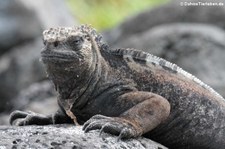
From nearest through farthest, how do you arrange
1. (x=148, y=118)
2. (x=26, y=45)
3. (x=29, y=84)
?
(x=148, y=118) < (x=29, y=84) < (x=26, y=45)

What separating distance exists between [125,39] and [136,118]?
9871mm

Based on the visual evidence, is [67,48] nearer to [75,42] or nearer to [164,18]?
[75,42]

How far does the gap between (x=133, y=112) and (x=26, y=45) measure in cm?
1183

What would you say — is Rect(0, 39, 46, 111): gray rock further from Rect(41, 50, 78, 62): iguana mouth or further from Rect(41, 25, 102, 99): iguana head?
Rect(41, 50, 78, 62): iguana mouth

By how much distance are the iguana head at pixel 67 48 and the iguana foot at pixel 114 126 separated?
635 millimetres

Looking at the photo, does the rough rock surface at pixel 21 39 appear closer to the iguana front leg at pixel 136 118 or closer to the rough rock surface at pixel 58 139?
the iguana front leg at pixel 136 118

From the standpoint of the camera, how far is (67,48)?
6.88 meters

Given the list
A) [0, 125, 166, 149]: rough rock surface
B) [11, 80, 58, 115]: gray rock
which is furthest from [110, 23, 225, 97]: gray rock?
[0, 125, 166, 149]: rough rock surface

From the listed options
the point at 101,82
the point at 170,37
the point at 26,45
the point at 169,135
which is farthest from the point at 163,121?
the point at 26,45

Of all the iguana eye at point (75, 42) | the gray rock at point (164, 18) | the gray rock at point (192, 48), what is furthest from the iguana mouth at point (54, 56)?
the gray rock at point (164, 18)

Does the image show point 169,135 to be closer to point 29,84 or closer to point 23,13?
point 29,84

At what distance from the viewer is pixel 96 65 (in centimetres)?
730

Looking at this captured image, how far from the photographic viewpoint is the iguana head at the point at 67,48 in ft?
22.3

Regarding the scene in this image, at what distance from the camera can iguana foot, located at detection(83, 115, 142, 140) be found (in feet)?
21.3
